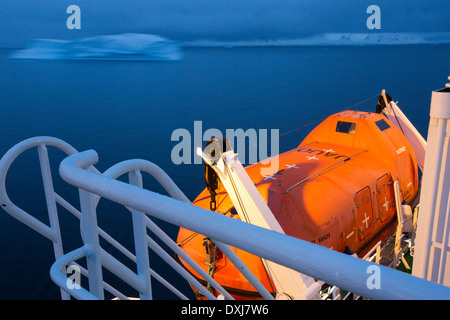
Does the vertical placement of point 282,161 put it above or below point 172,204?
below

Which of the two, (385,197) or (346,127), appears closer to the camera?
(385,197)

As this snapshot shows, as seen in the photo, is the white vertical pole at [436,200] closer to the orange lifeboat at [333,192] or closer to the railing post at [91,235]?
the orange lifeboat at [333,192]

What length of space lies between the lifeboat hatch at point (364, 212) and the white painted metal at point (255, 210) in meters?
1.84

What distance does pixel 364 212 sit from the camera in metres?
6.81

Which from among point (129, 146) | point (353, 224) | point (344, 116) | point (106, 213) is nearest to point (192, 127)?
point (129, 146)

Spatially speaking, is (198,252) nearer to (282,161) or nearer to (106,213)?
(282,161)

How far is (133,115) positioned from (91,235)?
2562 cm

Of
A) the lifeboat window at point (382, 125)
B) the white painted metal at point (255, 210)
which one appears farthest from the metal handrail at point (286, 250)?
the lifeboat window at point (382, 125)

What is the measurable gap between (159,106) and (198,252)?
2397 cm

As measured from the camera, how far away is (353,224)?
6.52 m

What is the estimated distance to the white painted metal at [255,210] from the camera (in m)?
5.11

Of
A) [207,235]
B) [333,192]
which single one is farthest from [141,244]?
[333,192]
